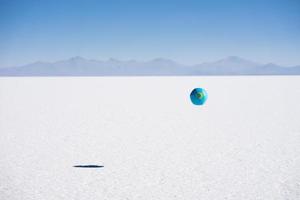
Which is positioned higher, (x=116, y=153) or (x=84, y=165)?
(x=116, y=153)

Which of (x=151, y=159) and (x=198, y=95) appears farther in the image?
(x=198, y=95)

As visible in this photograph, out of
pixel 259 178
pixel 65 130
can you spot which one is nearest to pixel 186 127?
pixel 65 130

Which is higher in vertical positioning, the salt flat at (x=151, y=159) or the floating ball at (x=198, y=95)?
the floating ball at (x=198, y=95)

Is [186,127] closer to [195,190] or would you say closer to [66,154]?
[66,154]

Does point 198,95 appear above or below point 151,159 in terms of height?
above

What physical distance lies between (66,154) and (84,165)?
2.99 feet

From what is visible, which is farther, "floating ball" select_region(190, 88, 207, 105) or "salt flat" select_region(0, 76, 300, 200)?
"floating ball" select_region(190, 88, 207, 105)

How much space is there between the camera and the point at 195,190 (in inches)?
191

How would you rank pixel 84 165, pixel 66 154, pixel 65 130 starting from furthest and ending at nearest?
1. pixel 65 130
2. pixel 66 154
3. pixel 84 165

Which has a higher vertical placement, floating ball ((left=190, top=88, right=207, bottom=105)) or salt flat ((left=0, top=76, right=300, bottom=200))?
floating ball ((left=190, top=88, right=207, bottom=105))

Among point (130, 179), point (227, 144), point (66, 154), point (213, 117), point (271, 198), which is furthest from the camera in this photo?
point (213, 117)

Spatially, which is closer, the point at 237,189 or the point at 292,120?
the point at 237,189

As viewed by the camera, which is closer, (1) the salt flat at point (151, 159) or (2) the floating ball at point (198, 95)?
(1) the salt flat at point (151, 159)

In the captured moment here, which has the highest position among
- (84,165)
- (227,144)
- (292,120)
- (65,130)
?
(292,120)
